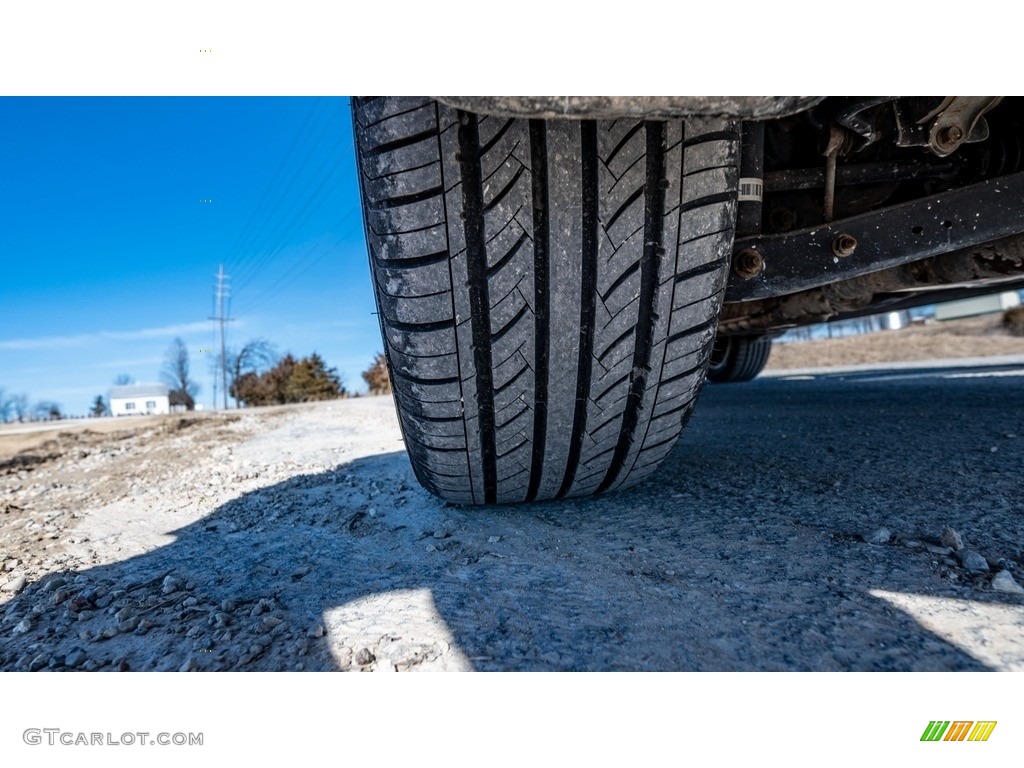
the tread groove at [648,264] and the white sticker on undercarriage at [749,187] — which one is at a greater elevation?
the white sticker on undercarriage at [749,187]

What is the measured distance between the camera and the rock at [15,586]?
133cm

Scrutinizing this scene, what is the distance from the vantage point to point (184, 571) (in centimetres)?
141

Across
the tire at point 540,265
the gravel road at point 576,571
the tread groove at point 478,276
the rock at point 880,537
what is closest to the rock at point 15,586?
the gravel road at point 576,571

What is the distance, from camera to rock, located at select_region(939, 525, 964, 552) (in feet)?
3.87

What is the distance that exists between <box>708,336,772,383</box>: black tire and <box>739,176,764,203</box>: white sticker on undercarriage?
12.6ft

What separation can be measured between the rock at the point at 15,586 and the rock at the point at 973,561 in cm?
209

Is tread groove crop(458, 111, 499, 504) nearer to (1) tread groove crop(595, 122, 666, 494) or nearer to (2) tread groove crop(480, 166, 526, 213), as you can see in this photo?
(2) tread groove crop(480, 166, 526, 213)

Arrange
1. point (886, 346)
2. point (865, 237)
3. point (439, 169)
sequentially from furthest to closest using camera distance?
point (886, 346)
point (865, 237)
point (439, 169)

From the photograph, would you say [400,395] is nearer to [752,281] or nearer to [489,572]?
[489,572]
